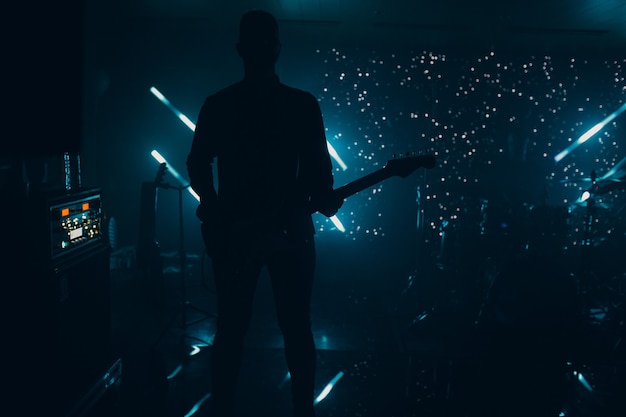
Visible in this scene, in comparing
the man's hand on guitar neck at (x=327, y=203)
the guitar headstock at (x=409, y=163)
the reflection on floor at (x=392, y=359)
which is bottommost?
the reflection on floor at (x=392, y=359)

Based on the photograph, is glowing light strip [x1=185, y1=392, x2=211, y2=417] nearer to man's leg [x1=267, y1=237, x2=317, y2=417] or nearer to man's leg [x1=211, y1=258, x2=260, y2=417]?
man's leg [x1=211, y1=258, x2=260, y2=417]

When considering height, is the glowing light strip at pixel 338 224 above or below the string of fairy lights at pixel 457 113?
below

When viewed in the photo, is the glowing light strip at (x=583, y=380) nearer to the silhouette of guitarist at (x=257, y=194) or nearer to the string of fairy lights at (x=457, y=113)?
the silhouette of guitarist at (x=257, y=194)

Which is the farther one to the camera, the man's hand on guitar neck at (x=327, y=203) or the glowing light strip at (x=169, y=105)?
the glowing light strip at (x=169, y=105)

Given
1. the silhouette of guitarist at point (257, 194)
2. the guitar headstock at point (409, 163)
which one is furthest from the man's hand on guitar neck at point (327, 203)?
the guitar headstock at point (409, 163)

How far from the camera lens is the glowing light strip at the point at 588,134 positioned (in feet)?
20.3

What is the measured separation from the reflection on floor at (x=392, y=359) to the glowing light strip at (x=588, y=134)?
282cm

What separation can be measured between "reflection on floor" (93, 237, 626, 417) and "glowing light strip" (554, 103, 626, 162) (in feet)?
9.25

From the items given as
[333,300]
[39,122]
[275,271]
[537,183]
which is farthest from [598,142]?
[39,122]

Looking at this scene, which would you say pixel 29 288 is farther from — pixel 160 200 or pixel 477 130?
pixel 477 130

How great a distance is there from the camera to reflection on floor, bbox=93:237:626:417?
2.63 m

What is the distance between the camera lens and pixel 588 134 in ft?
20.3

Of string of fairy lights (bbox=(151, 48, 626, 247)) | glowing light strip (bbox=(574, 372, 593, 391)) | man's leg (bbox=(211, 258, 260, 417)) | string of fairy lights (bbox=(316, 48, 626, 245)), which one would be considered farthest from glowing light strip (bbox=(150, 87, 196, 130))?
glowing light strip (bbox=(574, 372, 593, 391))

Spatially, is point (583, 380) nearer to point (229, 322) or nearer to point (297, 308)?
point (297, 308)
